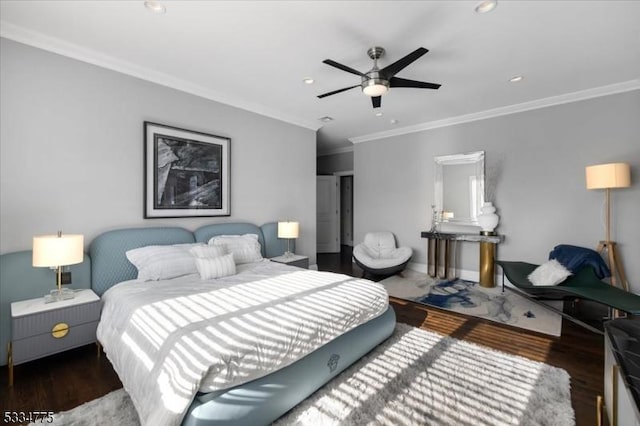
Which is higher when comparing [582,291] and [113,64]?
[113,64]

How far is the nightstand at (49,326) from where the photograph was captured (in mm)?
2055

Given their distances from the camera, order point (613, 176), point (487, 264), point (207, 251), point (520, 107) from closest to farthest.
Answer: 1. point (207, 251)
2. point (613, 176)
3. point (520, 107)
4. point (487, 264)

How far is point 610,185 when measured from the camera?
3.30m

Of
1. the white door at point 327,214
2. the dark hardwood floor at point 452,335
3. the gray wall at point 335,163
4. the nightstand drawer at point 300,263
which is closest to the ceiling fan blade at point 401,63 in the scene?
the dark hardwood floor at point 452,335

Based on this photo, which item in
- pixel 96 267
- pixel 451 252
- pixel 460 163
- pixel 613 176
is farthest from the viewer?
pixel 451 252

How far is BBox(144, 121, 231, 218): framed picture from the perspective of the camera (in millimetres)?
3271

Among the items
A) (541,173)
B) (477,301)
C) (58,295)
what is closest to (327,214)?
(477,301)

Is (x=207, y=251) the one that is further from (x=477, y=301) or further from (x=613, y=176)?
(x=613, y=176)

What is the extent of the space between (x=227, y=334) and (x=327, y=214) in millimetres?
5964

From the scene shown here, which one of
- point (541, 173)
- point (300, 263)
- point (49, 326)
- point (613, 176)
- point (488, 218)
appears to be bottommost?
point (49, 326)

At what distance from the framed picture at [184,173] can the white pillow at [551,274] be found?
4063 mm

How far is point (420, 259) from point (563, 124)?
9.81 feet

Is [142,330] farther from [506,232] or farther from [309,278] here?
[506,232]

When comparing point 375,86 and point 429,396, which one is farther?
point 375,86
